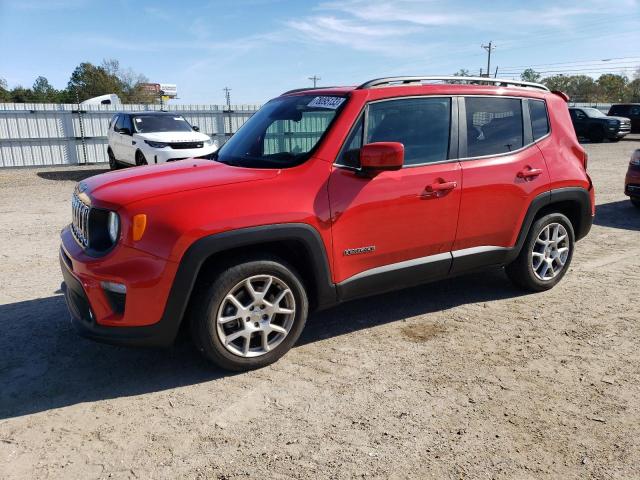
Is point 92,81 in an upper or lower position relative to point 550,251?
upper

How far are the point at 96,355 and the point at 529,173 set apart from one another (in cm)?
376

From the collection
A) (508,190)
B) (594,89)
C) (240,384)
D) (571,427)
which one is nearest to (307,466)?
(240,384)

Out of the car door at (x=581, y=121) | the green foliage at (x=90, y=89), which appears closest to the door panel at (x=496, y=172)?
the car door at (x=581, y=121)

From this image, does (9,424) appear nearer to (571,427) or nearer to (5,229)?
(571,427)

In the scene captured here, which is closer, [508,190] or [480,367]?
[480,367]

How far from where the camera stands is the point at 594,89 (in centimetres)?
8506

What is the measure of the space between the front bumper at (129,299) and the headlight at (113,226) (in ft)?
0.34

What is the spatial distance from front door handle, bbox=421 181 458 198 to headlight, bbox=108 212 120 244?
213cm

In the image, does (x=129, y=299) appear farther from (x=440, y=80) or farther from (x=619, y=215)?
(x=619, y=215)

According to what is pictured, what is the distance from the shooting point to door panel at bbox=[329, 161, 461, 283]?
358 centimetres

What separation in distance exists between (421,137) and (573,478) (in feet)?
8.13

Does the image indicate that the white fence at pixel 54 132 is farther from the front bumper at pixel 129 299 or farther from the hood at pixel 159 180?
the front bumper at pixel 129 299

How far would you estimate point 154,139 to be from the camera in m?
12.3

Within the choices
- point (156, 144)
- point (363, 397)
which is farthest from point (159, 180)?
point (156, 144)
